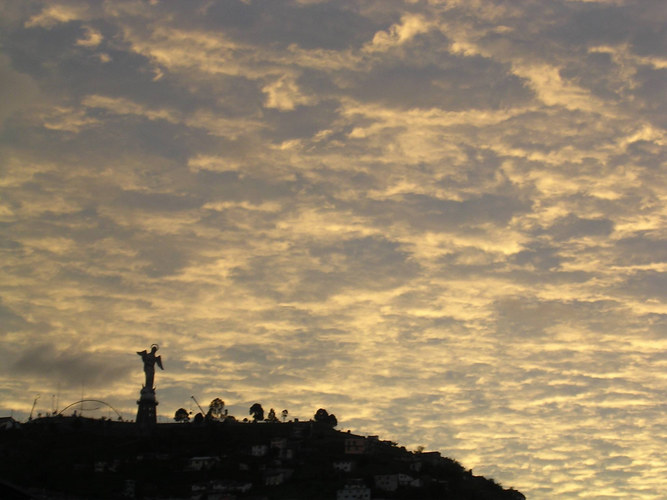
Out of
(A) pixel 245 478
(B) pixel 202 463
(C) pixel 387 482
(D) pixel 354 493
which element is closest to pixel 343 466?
(C) pixel 387 482

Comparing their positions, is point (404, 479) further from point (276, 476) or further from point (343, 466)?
point (276, 476)

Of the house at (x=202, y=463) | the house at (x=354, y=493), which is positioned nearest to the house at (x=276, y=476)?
the house at (x=202, y=463)

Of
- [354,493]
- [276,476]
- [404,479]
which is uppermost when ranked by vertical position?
[276,476]

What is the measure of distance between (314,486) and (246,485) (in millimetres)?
13023

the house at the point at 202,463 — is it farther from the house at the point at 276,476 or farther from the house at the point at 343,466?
the house at the point at 343,466

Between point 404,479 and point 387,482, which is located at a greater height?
point 404,479

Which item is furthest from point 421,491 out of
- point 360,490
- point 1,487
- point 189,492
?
point 1,487

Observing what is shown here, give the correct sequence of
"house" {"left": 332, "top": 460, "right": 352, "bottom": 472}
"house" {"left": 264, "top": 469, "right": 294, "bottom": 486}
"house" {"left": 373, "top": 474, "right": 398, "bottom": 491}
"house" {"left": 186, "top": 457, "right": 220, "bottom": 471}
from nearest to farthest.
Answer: "house" {"left": 373, "top": 474, "right": 398, "bottom": 491}, "house" {"left": 264, "top": 469, "right": 294, "bottom": 486}, "house" {"left": 332, "top": 460, "right": 352, "bottom": 472}, "house" {"left": 186, "top": 457, "right": 220, "bottom": 471}

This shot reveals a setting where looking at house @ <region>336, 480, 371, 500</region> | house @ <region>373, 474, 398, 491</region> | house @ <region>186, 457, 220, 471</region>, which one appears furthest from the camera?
house @ <region>186, 457, 220, 471</region>

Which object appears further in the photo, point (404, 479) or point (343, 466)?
point (343, 466)

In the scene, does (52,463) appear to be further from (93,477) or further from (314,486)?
(314,486)

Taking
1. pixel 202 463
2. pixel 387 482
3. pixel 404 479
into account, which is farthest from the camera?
pixel 202 463

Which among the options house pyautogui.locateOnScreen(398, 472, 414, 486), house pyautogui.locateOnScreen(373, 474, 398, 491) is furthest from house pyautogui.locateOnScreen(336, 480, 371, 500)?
house pyautogui.locateOnScreen(398, 472, 414, 486)

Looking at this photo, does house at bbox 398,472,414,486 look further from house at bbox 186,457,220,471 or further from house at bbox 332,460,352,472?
house at bbox 186,457,220,471
